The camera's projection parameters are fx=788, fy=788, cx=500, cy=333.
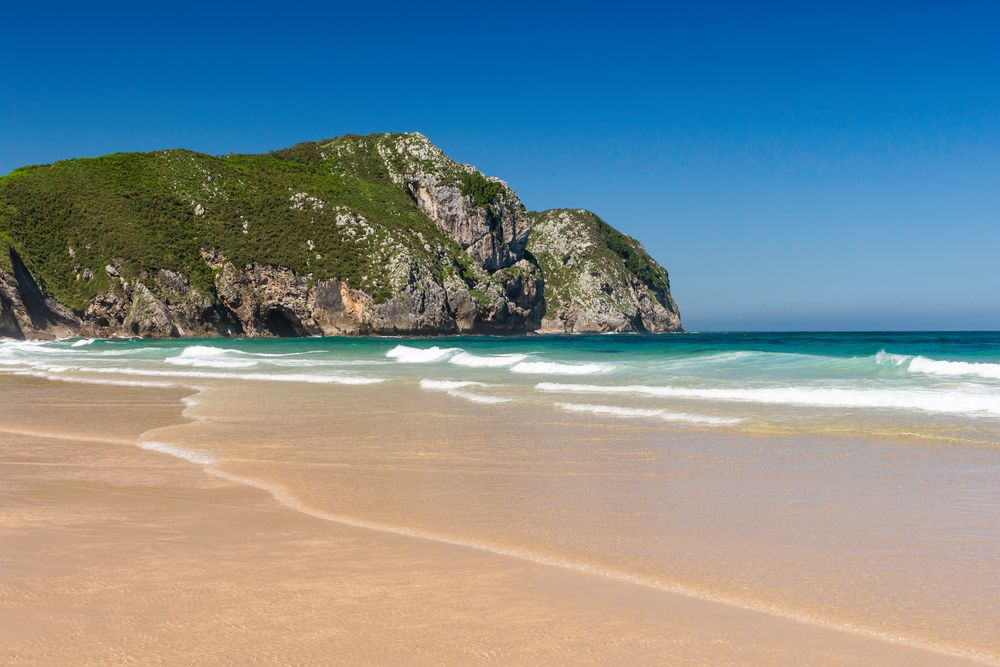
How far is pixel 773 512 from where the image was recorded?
5.97m

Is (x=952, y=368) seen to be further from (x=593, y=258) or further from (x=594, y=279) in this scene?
(x=593, y=258)

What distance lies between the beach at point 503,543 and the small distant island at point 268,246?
89.4 m

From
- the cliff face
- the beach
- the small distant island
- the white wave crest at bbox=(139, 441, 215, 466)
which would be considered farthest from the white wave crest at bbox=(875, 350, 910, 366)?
the cliff face

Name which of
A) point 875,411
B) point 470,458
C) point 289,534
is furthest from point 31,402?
point 875,411

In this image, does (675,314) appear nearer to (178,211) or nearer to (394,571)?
(178,211)

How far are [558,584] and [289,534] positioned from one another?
82.2 inches

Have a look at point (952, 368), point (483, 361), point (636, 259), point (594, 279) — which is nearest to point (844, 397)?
point (952, 368)

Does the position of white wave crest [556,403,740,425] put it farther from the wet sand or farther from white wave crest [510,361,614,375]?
white wave crest [510,361,614,375]

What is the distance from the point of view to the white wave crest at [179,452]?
28.9ft

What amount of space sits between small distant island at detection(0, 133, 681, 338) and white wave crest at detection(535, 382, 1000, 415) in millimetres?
85901

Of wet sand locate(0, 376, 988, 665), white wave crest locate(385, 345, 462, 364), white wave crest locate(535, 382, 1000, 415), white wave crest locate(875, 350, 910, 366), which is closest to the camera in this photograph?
wet sand locate(0, 376, 988, 665)

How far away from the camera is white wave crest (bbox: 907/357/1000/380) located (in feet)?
67.4

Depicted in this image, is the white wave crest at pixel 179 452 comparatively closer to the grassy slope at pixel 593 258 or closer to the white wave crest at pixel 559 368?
the white wave crest at pixel 559 368

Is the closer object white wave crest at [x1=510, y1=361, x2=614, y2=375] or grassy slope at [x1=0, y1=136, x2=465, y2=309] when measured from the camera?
white wave crest at [x1=510, y1=361, x2=614, y2=375]
